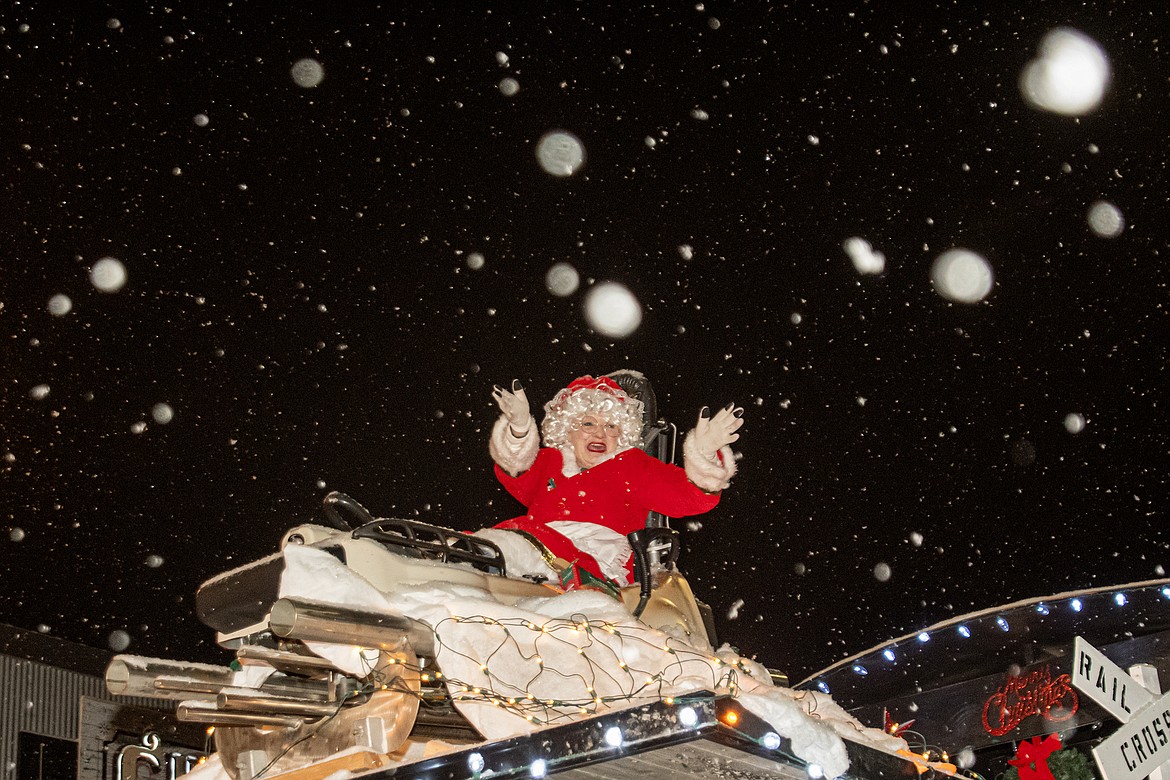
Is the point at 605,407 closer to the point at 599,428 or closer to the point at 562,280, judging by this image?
the point at 599,428

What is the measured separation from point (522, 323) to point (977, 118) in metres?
2.16

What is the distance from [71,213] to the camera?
13.9ft

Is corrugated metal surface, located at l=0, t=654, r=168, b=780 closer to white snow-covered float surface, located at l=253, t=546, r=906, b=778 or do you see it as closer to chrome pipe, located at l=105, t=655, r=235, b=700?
chrome pipe, located at l=105, t=655, r=235, b=700

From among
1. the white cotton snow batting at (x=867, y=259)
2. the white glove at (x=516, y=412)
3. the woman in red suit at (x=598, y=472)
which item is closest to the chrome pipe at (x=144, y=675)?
the woman in red suit at (x=598, y=472)

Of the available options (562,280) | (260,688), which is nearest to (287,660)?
(260,688)

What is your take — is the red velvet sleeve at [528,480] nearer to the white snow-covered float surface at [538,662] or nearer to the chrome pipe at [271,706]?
the white snow-covered float surface at [538,662]

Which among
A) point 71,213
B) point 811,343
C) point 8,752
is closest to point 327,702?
point 8,752

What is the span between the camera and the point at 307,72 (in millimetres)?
4621

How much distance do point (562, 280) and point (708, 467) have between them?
2.05 meters

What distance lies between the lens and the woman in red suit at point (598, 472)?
2.92 meters

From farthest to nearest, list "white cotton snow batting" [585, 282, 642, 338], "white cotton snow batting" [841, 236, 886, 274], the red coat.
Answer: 1. "white cotton snow batting" [585, 282, 642, 338]
2. "white cotton snow batting" [841, 236, 886, 274]
3. the red coat

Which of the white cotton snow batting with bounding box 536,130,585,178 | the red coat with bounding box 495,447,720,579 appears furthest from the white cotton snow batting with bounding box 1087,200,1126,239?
the red coat with bounding box 495,447,720,579

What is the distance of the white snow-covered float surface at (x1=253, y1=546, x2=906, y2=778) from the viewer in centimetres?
186

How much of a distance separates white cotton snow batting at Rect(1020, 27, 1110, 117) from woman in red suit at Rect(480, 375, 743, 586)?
233cm
